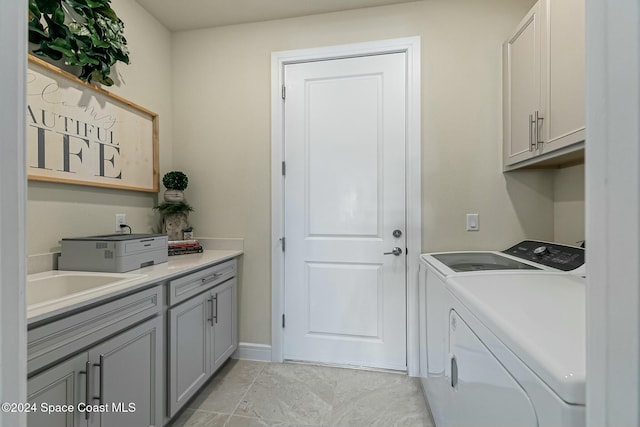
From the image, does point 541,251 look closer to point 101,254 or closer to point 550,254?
point 550,254

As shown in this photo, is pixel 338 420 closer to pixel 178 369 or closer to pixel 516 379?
pixel 178 369

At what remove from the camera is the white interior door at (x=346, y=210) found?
2.11 metres

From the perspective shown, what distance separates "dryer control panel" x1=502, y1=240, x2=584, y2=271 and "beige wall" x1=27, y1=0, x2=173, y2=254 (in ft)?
8.05

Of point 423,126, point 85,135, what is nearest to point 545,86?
point 423,126

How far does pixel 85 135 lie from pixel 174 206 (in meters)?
0.69

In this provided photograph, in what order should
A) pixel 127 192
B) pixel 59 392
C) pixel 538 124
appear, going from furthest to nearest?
pixel 127 192, pixel 538 124, pixel 59 392

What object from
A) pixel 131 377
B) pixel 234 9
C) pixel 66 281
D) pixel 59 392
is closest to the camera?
pixel 59 392

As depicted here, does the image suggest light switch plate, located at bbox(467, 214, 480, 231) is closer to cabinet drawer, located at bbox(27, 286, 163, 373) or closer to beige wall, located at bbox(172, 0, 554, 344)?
beige wall, located at bbox(172, 0, 554, 344)

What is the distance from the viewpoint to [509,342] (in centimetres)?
69

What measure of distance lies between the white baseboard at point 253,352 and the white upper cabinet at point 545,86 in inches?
86.0

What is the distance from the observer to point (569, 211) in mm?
1779

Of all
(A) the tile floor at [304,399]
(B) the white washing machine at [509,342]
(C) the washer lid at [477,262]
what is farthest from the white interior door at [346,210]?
(B) the white washing machine at [509,342]

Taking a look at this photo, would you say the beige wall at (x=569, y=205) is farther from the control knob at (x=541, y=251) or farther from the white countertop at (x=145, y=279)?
the white countertop at (x=145, y=279)

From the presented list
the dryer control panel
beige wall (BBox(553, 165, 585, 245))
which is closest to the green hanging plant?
the dryer control panel
